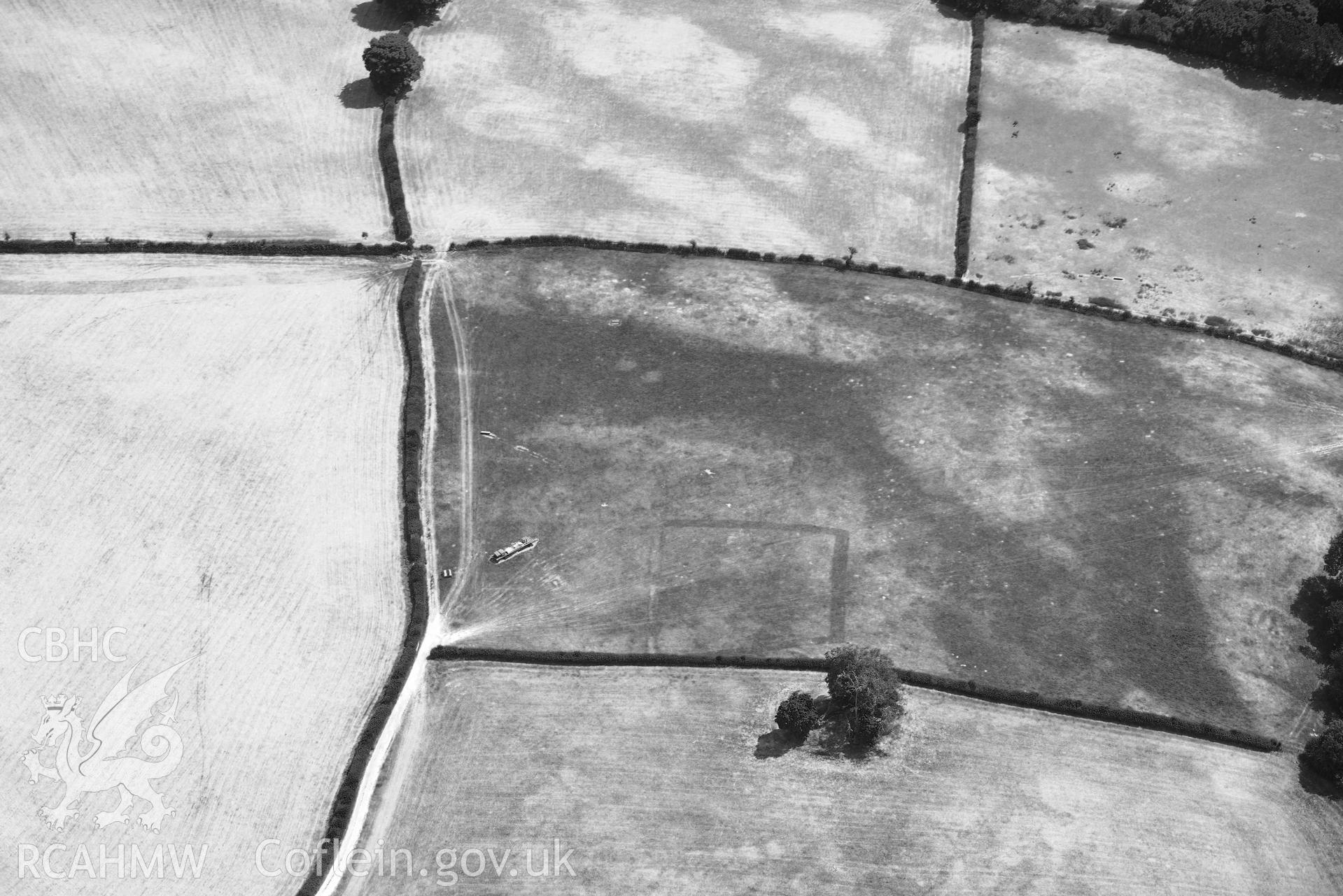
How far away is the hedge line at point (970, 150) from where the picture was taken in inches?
3639

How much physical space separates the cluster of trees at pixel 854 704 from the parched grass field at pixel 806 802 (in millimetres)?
1199

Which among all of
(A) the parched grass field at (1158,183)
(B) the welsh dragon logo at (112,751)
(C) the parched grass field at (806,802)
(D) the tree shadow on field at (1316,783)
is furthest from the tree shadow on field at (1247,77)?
(B) the welsh dragon logo at (112,751)

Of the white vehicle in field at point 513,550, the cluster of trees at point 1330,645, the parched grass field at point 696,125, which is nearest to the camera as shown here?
the cluster of trees at point 1330,645

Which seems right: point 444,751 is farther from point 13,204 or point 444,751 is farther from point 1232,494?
point 13,204

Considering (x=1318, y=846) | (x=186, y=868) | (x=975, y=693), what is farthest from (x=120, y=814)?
(x=1318, y=846)

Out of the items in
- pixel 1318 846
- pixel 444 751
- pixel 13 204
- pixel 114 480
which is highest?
pixel 13 204

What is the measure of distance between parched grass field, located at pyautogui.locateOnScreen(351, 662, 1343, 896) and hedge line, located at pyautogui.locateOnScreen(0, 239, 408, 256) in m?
36.5

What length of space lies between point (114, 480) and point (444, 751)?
26043 mm

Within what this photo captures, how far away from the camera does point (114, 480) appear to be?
7281cm

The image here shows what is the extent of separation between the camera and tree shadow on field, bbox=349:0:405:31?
110 m

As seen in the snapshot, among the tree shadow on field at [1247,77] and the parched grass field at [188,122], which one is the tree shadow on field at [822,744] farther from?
the tree shadow on field at [1247,77]

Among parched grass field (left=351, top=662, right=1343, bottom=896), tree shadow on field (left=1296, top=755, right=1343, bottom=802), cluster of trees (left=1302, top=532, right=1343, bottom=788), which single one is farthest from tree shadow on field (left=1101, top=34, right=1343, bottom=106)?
parched grass field (left=351, top=662, right=1343, bottom=896)

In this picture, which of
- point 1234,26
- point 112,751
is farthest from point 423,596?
point 1234,26

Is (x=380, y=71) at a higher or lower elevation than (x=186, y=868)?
higher
